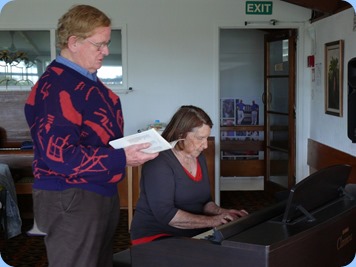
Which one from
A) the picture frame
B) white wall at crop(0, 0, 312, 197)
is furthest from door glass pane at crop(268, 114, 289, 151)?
the picture frame

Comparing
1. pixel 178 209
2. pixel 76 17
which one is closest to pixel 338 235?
pixel 178 209

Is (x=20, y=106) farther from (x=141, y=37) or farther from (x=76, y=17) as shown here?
(x=76, y=17)

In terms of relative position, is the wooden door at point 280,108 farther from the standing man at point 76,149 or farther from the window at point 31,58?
the standing man at point 76,149

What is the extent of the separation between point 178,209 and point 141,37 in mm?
4253

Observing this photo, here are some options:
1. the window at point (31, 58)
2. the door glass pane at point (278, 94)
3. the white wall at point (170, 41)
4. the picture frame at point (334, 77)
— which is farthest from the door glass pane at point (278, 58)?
the window at point (31, 58)

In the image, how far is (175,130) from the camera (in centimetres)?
272

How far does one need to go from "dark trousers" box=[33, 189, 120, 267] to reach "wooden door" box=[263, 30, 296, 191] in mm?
4962

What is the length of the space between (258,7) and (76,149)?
4902 millimetres

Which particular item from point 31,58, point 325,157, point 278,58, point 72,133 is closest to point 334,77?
point 325,157

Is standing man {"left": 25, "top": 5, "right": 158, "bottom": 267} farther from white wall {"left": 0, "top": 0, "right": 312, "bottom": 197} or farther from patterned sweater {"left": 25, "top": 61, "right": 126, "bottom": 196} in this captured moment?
white wall {"left": 0, "top": 0, "right": 312, "bottom": 197}

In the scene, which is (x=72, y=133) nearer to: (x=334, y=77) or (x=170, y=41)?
(x=334, y=77)

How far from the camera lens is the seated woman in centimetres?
253

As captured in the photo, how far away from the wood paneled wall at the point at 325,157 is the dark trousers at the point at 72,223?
3.24 m

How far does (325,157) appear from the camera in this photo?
19.0 feet
